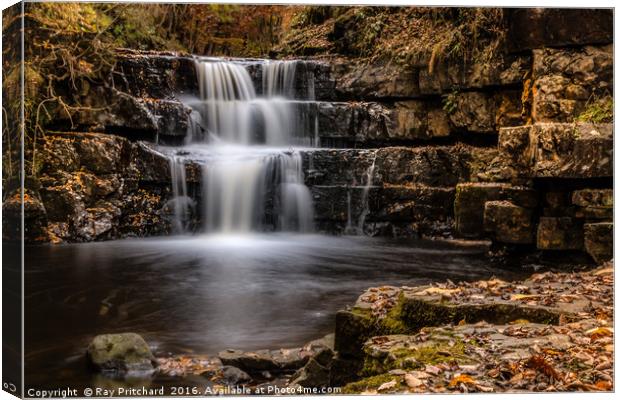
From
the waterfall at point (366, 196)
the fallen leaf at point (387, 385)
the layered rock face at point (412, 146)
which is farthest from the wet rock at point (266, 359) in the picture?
the waterfall at point (366, 196)

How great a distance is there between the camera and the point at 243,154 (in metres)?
10.0

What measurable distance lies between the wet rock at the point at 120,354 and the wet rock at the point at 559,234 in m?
4.50

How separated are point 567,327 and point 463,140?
7.48 m

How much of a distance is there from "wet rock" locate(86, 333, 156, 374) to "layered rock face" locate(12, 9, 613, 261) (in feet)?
8.20

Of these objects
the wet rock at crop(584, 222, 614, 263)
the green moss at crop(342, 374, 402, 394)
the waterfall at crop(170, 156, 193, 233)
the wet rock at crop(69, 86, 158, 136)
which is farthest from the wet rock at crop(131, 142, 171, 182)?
the green moss at crop(342, 374, 402, 394)

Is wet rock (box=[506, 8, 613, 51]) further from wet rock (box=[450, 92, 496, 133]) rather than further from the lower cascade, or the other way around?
the lower cascade

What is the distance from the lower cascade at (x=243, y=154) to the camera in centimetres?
882

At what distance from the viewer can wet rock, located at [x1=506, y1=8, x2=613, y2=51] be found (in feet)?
17.1

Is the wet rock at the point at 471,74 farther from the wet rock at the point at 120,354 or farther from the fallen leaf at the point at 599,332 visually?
the wet rock at the point at 120,354

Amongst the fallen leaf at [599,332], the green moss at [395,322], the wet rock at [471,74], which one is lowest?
the green moss at [395,322]

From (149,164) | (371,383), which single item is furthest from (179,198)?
(371,383)

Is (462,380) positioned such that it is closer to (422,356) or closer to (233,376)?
(422,356)

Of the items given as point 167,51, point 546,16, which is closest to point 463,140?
point 546,16

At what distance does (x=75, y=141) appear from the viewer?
917 centimetres
